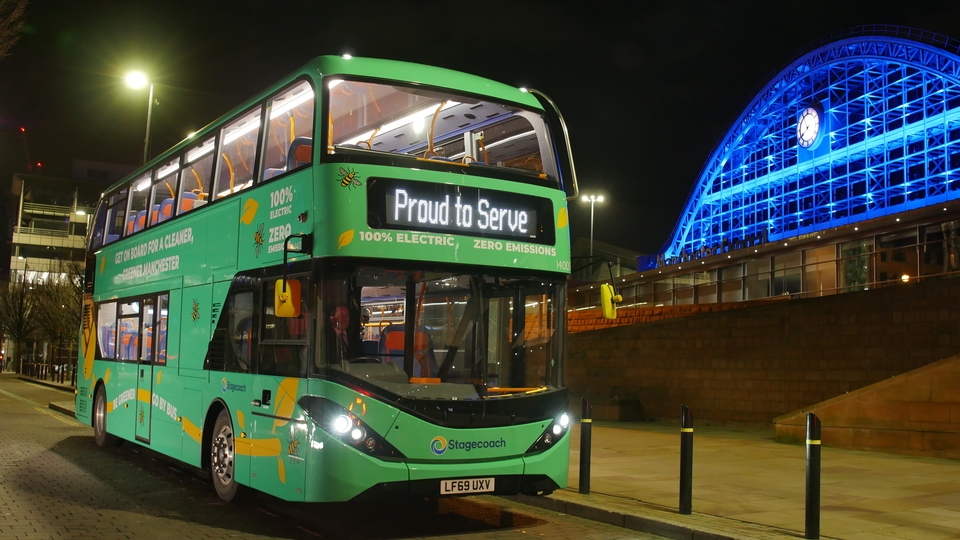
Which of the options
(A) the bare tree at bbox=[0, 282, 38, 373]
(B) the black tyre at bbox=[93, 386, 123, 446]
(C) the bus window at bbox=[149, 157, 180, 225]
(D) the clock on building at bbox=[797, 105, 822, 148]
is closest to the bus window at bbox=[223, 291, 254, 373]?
(C) the bus window at bbox=[149, 157, 180, 225]

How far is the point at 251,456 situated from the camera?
918 cm

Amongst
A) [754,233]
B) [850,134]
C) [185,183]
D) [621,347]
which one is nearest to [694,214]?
[754,233]

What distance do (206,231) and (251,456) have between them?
3042mm

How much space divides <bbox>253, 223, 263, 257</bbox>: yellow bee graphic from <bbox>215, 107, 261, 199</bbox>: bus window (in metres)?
0.65

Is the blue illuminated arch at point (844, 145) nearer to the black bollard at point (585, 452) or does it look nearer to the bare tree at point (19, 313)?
the black bollard at point (585, 452)

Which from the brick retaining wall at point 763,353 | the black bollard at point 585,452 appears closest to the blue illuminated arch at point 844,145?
the brick retaining wall at point 763,353

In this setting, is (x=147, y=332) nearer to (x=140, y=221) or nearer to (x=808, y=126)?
(x=140, y=221)

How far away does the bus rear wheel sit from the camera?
9.77 m

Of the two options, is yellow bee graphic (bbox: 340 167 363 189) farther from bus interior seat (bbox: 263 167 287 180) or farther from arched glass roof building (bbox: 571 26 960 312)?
arched glass roof building (bbox: 571 26 960 312)

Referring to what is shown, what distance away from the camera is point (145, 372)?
12688mm

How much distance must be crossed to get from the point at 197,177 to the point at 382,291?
14.8 ft

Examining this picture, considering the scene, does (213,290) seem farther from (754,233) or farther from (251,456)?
(754,233)

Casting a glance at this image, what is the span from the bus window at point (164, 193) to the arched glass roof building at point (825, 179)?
66.2ft

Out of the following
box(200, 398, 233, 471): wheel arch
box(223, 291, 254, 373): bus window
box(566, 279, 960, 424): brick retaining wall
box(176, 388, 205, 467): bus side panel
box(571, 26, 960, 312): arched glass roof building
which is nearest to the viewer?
box(223, 291, 254, 373): bus window
